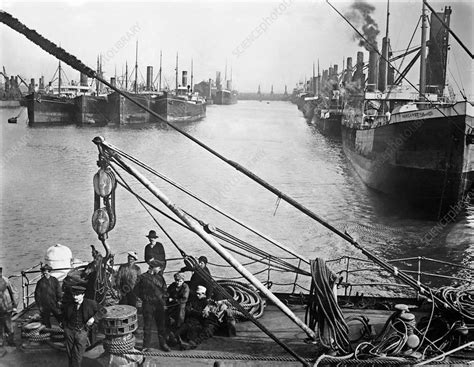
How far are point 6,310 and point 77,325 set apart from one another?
1530mm

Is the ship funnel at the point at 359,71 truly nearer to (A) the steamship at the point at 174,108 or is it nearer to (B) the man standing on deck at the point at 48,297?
(A) the steamship at the point at 174,108

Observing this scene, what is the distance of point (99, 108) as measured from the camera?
236 feet

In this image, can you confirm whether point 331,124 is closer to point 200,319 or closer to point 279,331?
point 279,331

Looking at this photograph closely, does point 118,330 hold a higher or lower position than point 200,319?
higher

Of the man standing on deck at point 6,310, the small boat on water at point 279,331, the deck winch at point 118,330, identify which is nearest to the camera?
the deck winch at point 118,330

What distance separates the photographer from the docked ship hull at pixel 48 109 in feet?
229

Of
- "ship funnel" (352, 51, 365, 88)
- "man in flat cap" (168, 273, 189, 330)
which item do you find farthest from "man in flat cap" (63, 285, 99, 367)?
"ship funnel" (352, 51, 365, 88)

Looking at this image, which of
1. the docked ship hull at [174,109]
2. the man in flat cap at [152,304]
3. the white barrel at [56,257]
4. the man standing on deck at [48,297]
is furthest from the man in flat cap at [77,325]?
the docked ship hull at [174,109]

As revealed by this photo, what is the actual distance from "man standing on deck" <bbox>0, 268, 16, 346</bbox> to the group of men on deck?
42cm

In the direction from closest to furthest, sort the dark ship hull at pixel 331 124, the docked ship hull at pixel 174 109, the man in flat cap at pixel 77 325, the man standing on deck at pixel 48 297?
the man in flat cap at pixel 77 325 → the man standing on deck at pixel 48 297 → the dark ship hull at pixel 331 124 → the docked ship hull at pixel 174 109

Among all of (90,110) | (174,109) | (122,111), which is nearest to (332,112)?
(174,109)

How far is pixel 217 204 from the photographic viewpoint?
92.1 feet

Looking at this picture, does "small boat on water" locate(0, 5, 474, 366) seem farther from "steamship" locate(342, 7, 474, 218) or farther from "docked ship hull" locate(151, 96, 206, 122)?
"docked ship hull" locate(151, 96, 206, 122)

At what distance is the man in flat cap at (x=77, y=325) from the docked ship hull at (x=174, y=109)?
6600 centimetres
